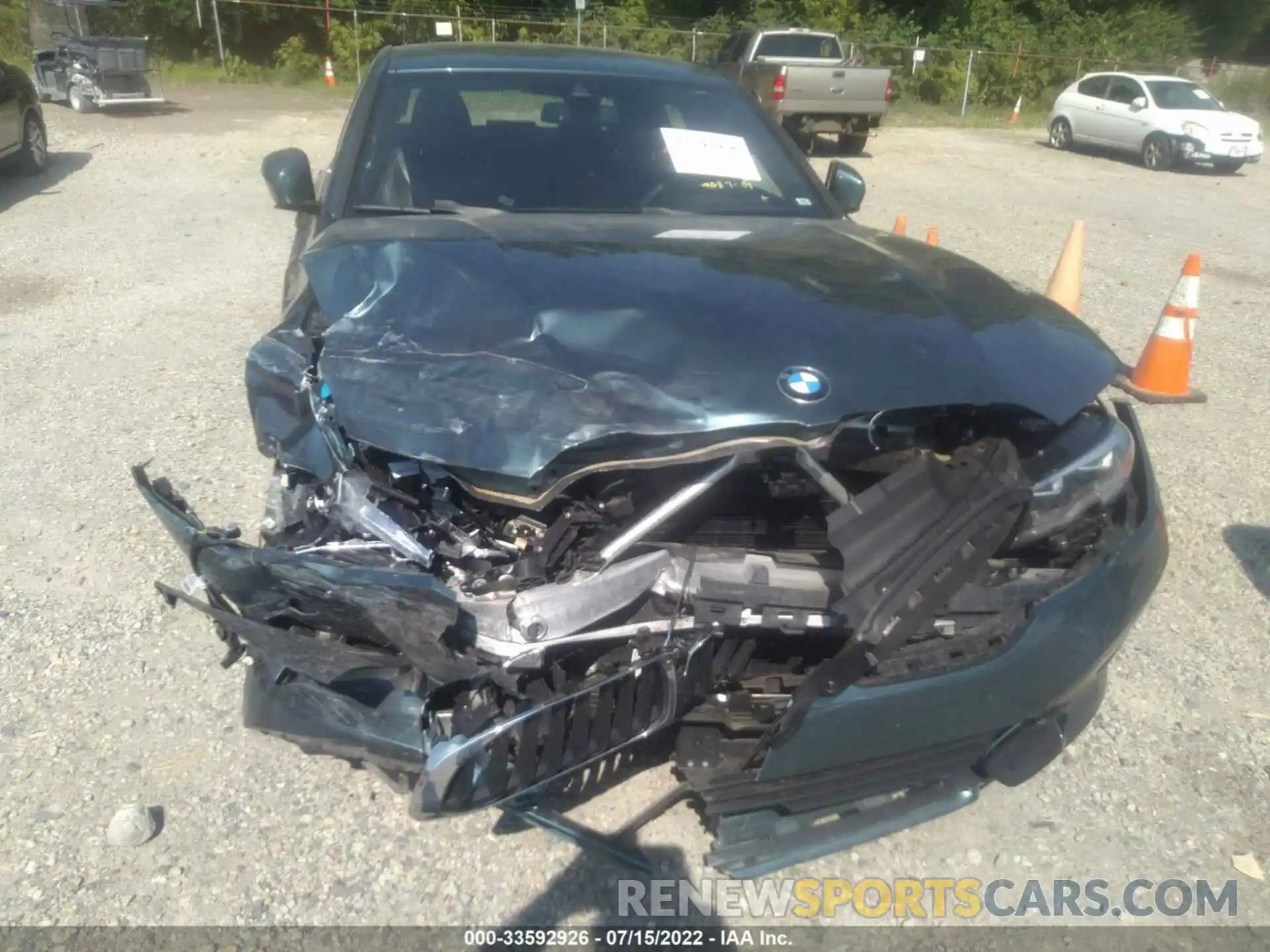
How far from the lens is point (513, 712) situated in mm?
2014

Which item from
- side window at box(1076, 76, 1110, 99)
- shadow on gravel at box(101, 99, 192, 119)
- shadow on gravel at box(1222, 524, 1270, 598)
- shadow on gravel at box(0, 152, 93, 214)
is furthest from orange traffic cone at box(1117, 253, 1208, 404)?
shadow on gravel at box(101, 99, 192, 119)

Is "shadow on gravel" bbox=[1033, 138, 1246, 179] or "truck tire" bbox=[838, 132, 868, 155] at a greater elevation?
"truck tire" bbox=[838, 132, 868, 155]

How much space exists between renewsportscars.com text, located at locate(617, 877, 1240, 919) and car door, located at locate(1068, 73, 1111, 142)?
58.1ft

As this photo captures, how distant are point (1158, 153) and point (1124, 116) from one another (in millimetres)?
961

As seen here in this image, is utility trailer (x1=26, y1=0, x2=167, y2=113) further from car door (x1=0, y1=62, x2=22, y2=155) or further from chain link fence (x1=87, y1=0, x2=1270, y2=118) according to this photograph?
chain link fence (x1=87, y1=0, x2=1270, y2=118)

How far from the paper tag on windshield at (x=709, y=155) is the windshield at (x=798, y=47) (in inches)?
574

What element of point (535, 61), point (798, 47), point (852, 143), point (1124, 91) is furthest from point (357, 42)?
point (535, 61)

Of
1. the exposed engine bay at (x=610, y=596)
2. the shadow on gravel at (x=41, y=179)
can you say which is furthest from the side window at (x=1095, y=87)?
the exposed engine bay at (x=610, y=596)

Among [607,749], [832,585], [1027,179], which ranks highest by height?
[832,585]

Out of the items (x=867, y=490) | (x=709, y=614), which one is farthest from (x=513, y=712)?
(x=867, y=490)

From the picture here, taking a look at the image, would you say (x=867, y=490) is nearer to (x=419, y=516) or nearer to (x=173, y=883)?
(x=419, y=516)

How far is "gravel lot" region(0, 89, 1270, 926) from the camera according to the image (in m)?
2.44

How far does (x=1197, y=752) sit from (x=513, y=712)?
2.12 metres

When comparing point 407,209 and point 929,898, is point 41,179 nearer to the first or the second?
point 407,209
